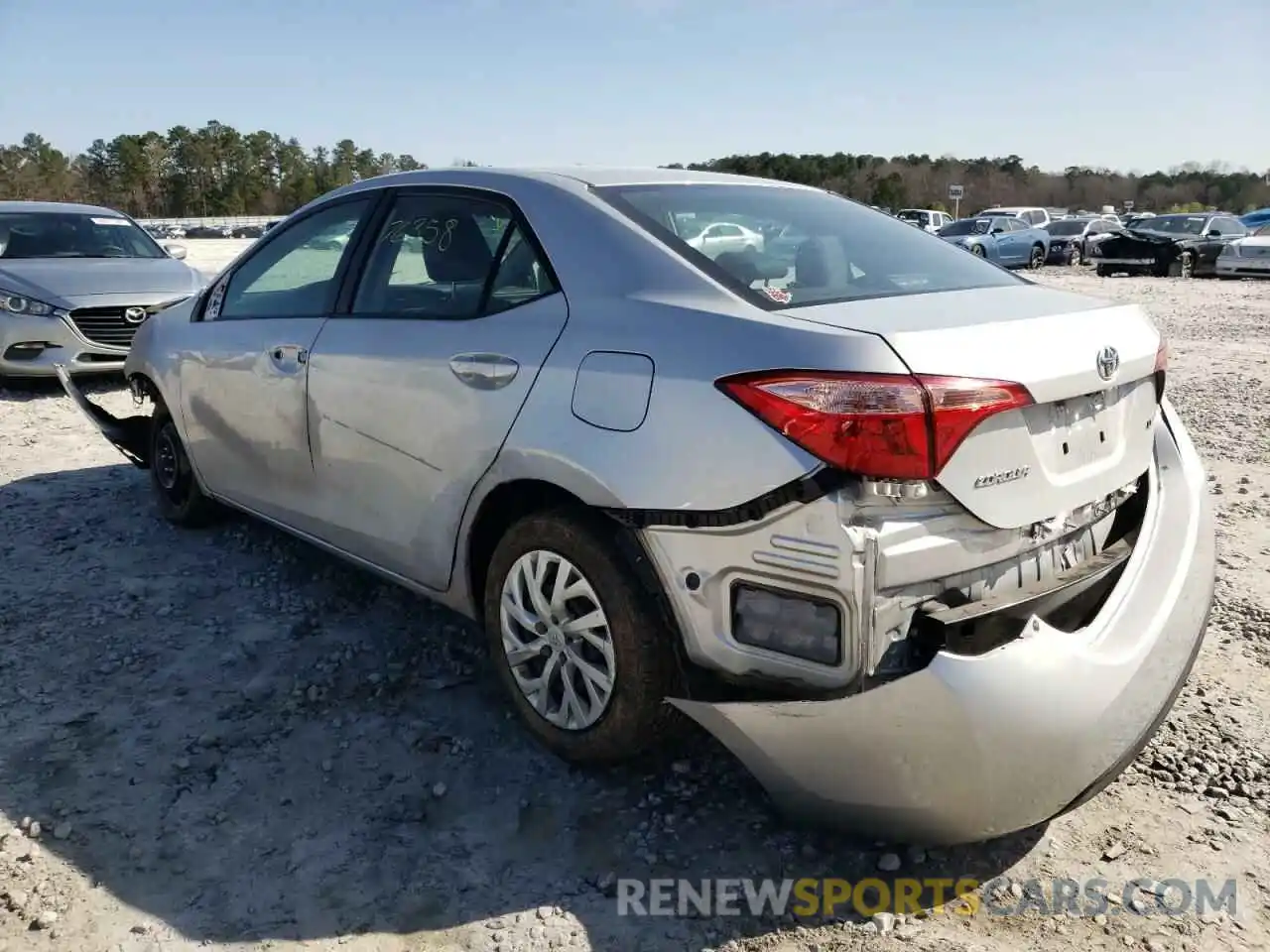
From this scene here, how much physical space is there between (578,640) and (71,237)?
8607 mm

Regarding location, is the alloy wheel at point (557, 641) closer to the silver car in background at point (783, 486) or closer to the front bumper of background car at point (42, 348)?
the silver car in background at point (783, 486)

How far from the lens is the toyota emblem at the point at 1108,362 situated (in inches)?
95.1

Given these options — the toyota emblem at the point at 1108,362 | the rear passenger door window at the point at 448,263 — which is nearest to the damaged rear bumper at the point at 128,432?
the rear passenger door window at the point at 448,263

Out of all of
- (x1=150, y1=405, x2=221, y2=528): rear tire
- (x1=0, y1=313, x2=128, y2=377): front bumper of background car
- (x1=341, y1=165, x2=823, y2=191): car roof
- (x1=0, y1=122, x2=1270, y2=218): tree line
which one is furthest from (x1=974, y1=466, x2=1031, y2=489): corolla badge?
(x1=0, y1=122, x2=1270, y2=218): tree line

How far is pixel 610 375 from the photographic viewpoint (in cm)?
250

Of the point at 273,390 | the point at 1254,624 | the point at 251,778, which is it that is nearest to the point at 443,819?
the point at 251,778

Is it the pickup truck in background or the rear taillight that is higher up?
the rear taillight

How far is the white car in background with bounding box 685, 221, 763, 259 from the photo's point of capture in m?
2.71

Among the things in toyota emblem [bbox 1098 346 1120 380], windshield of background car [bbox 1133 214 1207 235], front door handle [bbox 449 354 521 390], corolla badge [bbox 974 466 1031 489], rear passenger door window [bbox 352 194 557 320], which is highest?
rear passenger door window [bbox 352 194 557 320]

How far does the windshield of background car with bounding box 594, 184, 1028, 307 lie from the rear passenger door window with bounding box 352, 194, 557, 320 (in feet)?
1.08

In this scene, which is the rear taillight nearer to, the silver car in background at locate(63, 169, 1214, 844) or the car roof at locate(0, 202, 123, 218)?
the silver car in background at locate(63, 169, 1214, 844)

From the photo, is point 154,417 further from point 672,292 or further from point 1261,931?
point 1261,931

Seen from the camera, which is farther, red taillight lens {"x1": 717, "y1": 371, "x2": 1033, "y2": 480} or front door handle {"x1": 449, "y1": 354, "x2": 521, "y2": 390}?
front door handle {"x1": 449, "y1": 354, "x2": 521, "y2": 390}

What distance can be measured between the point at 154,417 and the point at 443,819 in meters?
3.17
